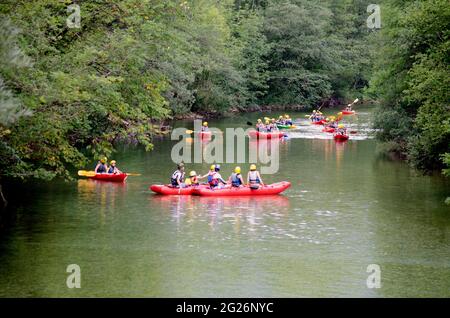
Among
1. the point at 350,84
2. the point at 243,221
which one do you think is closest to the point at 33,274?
the point at 243,221

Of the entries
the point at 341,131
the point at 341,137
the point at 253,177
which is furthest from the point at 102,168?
the point at 341,131

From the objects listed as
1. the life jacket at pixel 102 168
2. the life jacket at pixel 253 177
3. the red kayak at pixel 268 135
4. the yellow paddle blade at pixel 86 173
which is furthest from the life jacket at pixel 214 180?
the red kayak at pixel 268 135

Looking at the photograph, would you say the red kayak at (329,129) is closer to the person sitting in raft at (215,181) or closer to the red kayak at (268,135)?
the red kayak at (268,135)

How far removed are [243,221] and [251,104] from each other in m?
52.0

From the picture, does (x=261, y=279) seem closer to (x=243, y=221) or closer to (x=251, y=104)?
(x=243, y=221)

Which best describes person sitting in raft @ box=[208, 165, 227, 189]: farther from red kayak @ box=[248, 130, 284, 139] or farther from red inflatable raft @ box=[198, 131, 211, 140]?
red kayak @ box=[248, 130, 284, 139]

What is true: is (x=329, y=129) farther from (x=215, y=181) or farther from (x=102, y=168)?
(x=215, y=181)

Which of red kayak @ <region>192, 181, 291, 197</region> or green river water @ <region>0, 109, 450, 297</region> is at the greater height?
red kayak @ <region>192, 181, 291, 197</region>

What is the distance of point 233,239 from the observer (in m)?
23.7

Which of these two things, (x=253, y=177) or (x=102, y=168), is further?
(x=102, y=168)

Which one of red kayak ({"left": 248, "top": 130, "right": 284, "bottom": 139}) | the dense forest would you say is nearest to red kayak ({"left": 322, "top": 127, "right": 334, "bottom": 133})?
red kayak ({"left": 248, "top": 130, "right": 284, "bottom": 139})

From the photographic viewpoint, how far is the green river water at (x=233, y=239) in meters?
19.0

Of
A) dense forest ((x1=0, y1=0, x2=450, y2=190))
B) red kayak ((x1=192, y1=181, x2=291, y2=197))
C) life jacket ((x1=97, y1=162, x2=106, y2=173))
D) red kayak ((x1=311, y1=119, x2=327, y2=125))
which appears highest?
dense forest ((x1=0, y1=0, x2=450, y2=190))

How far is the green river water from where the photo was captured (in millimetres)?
18969
